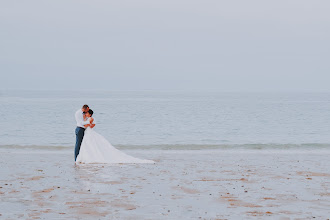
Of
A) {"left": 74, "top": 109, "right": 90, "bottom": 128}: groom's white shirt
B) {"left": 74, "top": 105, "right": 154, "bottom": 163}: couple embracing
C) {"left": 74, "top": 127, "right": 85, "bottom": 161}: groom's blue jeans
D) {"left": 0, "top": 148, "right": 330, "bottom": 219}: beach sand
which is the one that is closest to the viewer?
{"left": 0, "top": 148, "right": 330, "bottom": 219}: beach sand

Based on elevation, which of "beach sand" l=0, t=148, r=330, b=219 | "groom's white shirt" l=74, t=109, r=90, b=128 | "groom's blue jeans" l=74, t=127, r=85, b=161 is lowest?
"beach sand" l=0, t=148, r=330, b=219

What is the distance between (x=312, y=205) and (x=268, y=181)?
3.51m

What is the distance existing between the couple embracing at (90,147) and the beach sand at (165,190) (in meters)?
0.62

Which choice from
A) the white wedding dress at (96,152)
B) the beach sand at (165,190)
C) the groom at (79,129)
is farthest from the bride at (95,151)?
the beach sand at (165,190)

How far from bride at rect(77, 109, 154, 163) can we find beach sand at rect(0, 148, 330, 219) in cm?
61

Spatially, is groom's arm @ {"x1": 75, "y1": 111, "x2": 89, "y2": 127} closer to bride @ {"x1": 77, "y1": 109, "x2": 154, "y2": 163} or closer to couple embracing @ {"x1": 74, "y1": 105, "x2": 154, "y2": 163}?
couple embracing @ {"x1": 74, "y1": 105, "x2": 154, "y2": 163}

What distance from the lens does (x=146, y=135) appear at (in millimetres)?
44156

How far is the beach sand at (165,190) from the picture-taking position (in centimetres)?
984

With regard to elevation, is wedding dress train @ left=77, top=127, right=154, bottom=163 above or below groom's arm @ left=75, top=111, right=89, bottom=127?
below

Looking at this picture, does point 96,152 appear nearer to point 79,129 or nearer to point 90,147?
point 90,147

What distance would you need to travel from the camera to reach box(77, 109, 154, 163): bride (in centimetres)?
1814

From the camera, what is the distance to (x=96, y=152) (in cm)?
1839

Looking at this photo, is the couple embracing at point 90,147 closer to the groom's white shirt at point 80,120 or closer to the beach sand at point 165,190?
the groom's white shirt at point 80,120

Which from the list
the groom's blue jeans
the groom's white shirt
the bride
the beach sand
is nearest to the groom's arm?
the groom's white shirt
